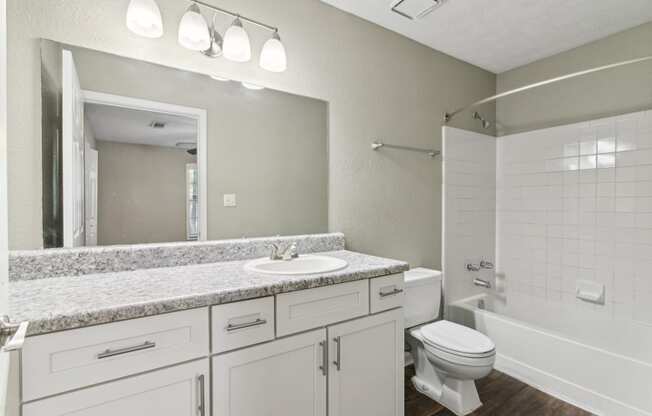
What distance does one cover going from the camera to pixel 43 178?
3.95 feet

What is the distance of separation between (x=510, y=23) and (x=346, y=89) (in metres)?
1.21

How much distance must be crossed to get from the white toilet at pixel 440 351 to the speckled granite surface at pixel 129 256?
0.88 meters

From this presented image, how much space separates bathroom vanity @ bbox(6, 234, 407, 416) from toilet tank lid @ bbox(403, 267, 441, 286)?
58 cm

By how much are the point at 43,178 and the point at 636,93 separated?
3437 mm

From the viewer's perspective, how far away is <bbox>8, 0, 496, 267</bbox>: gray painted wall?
1189mm

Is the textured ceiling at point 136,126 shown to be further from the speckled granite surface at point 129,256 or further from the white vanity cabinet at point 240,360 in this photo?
the white vanity cabinet at point 240,360

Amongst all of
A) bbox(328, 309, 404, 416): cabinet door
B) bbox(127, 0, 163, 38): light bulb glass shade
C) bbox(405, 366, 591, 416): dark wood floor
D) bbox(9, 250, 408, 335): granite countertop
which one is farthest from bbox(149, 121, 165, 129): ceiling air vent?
bbox(405, 366, 591, 416): dark wood floor

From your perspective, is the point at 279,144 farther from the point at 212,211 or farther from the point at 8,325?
the point at 8,325

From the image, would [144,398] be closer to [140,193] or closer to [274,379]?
[274,379]

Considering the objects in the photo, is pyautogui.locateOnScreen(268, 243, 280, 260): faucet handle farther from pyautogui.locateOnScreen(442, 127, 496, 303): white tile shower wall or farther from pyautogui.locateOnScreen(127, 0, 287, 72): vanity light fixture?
pyautogui.locateOnScreen(442, 127, 496, 303): white tile shower wall

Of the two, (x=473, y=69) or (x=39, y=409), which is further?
(x=473, y=69)

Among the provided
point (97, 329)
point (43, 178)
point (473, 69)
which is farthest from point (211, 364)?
point (473, 69)

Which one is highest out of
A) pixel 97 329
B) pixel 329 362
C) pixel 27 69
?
pixel 27 69

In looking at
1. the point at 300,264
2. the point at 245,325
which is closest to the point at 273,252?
the point at 300,264
